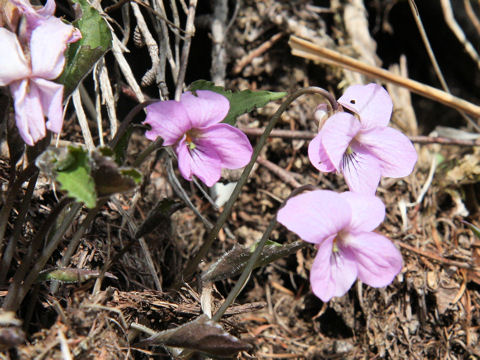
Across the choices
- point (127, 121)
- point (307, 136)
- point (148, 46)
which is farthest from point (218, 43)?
point (127, 121)

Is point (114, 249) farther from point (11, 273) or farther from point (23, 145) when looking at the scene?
point (23, 145)

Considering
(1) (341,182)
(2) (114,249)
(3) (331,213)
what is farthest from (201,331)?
(1) (341,182)

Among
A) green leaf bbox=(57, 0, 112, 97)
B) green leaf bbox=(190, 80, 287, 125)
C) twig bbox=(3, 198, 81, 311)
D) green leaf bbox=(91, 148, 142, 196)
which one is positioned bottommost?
twig bbox=(3, 198, 81, 311)

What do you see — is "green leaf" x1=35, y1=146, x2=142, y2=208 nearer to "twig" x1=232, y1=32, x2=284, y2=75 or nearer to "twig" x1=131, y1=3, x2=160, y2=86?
"twig" x1=131, y1=3, x2=160, y2=86

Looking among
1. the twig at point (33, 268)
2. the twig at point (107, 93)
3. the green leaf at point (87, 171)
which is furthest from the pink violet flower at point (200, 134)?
the twig at point (107, 93)

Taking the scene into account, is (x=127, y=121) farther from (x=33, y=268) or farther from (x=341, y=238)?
(x=341, y=238)

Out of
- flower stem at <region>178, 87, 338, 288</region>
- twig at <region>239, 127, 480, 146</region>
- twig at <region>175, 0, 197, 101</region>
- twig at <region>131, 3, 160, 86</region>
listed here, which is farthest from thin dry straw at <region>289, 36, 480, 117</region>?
flower stem at <region>178, 87, 338, 288</region>
